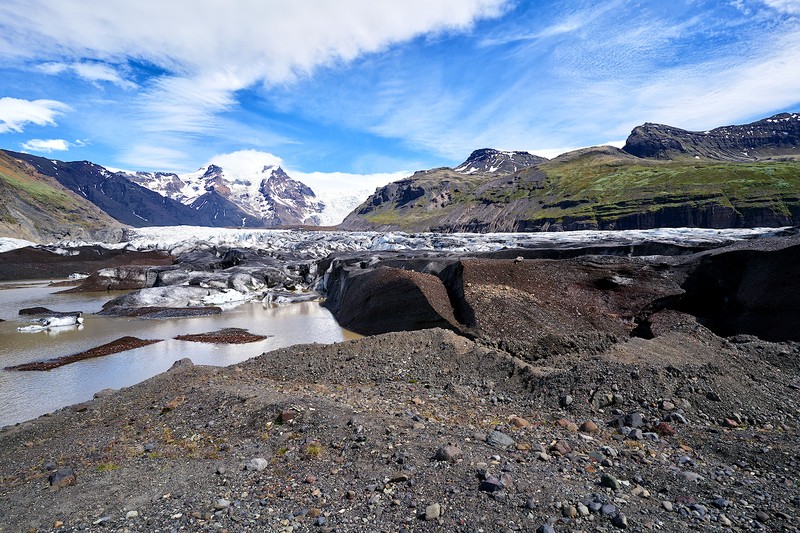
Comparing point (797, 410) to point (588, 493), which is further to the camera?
point (797, 410)

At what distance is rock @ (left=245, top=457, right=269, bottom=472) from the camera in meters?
5.79

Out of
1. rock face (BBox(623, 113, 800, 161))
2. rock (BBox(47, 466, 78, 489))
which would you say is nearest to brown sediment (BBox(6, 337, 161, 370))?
rock (BBox(47, 466, 78, 489))

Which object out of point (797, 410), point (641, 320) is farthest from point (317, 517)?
point (641, 320)

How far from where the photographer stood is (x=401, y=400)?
8727 millimetres

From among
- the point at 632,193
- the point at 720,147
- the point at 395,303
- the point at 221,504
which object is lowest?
the point at 221,504

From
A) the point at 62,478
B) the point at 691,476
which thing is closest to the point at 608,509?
the point at 691,476

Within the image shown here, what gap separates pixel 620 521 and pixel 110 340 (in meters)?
20.2

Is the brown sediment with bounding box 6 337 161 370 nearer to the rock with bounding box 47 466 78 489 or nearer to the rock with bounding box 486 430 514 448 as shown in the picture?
the rock with bounding box 47 466 78 489

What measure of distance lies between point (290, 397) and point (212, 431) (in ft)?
4.81

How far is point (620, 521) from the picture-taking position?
429cm

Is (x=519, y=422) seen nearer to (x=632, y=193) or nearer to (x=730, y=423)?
(x=730, y=423)

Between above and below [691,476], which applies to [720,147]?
above

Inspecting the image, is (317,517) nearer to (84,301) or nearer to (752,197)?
(84,301)

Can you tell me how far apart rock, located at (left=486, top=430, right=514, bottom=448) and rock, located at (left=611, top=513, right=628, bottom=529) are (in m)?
2.01
